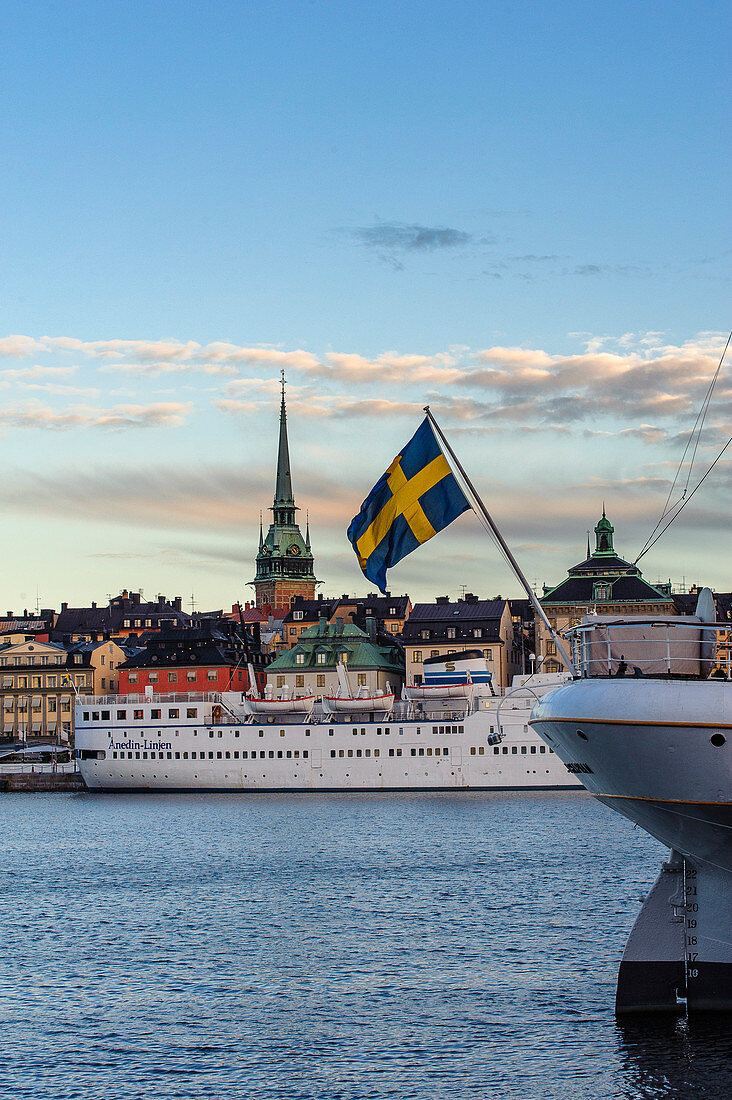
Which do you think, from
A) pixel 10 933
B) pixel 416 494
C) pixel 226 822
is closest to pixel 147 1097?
pixel 416 494

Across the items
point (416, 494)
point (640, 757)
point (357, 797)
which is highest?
point (416, 494)

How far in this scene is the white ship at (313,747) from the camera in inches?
3590

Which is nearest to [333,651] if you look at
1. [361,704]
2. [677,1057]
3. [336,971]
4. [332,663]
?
[332,663]

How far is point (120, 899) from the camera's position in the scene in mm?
42906

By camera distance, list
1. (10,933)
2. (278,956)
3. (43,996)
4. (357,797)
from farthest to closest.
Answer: (357,797) < (10,933) < (278,956) < (43,996)

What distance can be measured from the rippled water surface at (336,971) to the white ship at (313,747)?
31.3m

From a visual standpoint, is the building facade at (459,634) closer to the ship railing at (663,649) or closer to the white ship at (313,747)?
the white ship at (313,747)

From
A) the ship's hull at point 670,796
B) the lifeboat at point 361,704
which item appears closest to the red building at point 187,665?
the lifeboat at point 361,704

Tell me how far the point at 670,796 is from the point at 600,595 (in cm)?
12200

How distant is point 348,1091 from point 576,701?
7448 mm

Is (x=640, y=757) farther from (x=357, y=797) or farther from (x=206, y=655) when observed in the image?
(x=206, y=655)

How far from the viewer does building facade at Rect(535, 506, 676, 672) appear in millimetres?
142000

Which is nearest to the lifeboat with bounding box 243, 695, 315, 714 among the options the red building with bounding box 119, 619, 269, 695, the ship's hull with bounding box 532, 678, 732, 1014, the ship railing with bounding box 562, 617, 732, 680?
the red building with bounding box 119, 619, 269, 695

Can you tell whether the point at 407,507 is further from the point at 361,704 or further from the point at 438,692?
the point at 361,704
